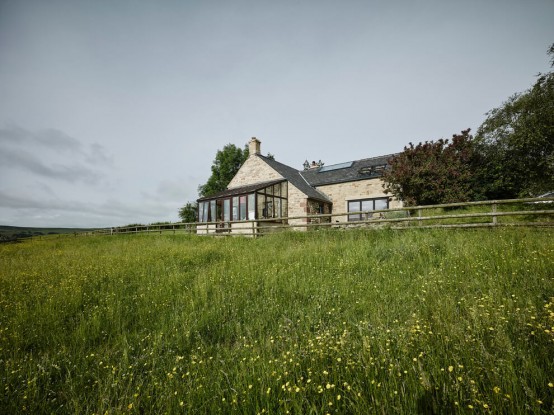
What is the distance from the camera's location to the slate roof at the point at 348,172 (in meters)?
18.9

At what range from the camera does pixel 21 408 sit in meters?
1.90

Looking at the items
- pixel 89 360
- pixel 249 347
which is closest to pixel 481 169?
pixel 249 347

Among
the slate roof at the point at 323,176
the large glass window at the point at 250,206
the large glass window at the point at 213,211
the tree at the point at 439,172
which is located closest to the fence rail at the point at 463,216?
the tree at the point at 439,172

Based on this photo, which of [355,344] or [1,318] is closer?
[355,344]

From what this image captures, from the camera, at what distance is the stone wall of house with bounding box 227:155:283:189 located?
65.8 ft

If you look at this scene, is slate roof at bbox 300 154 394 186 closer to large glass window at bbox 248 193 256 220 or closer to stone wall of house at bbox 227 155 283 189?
stone wall of house at bbox 227 155 283 189

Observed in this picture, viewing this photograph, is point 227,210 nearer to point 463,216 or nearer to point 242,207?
point 242,207

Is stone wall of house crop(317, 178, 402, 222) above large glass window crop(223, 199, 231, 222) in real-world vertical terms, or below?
above

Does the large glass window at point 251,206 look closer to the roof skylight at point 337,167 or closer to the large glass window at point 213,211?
the large glass window at point 213,211

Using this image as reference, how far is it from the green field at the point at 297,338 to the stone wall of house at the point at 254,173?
608 inches

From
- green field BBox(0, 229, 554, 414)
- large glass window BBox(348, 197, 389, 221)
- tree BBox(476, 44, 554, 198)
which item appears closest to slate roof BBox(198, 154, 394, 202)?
large glass window BBox(348, 197, 389, 221)

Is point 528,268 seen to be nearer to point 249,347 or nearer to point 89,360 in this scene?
point 249,347

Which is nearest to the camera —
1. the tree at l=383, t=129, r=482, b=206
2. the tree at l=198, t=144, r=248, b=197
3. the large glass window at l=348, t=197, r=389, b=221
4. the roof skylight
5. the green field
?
the green field

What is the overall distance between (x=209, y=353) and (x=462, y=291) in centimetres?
345
